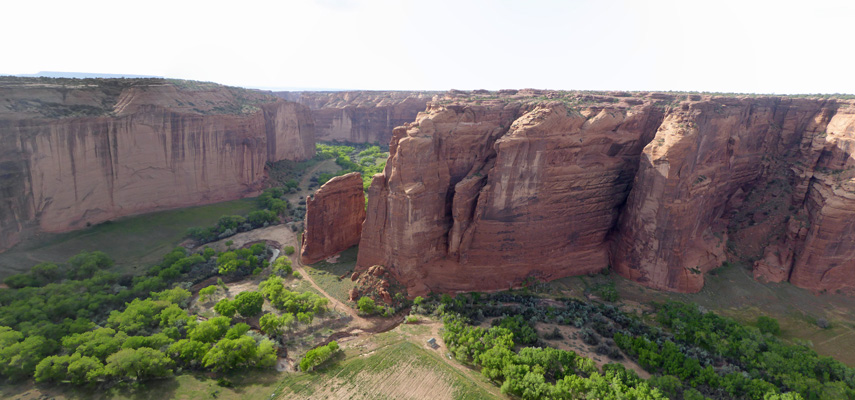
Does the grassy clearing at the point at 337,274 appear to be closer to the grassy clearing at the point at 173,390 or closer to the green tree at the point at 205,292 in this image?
the green tree at the point at 205,292

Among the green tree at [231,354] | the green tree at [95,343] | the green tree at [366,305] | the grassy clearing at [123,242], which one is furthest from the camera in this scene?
the grassy clearing at [123,242]

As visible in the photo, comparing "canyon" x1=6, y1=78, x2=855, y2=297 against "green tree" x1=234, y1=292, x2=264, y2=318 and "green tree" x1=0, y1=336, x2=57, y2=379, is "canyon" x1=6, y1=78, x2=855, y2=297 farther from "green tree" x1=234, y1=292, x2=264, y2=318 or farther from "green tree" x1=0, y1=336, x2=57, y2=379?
"green tree" x1=0, y1=336, x2=57, y2=379

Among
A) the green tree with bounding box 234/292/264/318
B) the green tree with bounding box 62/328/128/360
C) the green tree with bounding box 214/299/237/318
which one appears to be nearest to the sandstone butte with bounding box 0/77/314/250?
the green tree with bounding box 62/328/128/360

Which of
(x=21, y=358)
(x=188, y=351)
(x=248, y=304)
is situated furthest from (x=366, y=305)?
(x=21, y=358)

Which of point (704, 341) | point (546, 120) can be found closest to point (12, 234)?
point (546, 120)

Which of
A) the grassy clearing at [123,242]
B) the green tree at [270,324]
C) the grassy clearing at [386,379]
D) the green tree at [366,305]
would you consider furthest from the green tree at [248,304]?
the grassy clearing at [123,242]

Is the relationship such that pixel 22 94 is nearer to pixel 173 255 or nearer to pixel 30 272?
pixel 30 272
